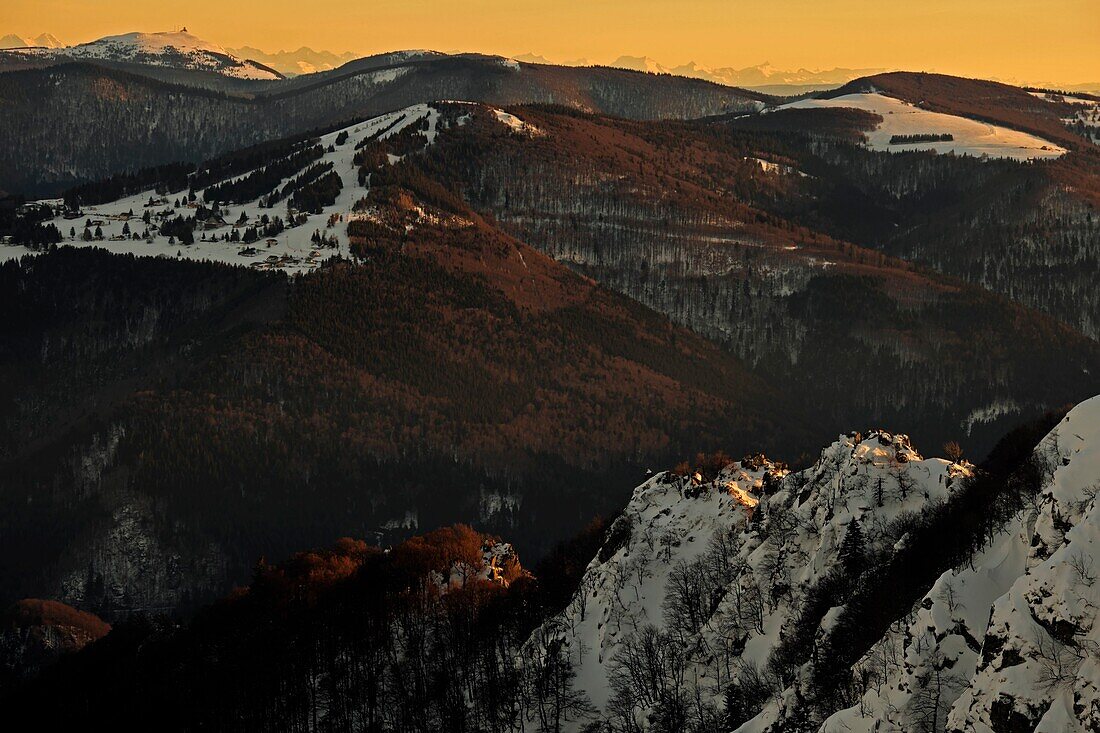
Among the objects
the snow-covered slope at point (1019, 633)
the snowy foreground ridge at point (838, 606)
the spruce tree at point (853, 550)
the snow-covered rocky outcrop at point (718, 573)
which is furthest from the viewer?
the snow-covered rocky outcrop at point (718, 573)

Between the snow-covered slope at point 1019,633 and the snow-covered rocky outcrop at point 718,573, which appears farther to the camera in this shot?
the snow-covered rocky outcrop at point 718,573

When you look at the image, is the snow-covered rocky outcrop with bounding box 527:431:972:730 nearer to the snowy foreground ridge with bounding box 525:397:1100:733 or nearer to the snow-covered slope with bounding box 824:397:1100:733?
the snowy foreground ridge with bounding box 525:397:1100:733

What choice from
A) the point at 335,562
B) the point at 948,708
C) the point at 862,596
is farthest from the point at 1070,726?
the point at 335,562

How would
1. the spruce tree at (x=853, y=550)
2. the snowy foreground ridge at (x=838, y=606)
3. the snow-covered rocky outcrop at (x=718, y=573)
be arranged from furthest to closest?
the snow-covered rocky outcrop at (x=718, y=573), the spruce tree at (x=853, y=550), the snowy foreground ridge at (x=838, y=606)

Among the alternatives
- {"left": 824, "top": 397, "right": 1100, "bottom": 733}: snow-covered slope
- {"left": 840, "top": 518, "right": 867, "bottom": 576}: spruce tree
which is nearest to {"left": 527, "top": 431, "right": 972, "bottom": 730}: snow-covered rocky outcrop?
{"left": 840, "top": 518, "right": 867, "bottom": 576}: spruce tree

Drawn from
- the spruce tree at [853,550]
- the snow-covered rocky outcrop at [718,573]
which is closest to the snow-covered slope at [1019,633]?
the snow-covered rocky outcrop at [718,573]

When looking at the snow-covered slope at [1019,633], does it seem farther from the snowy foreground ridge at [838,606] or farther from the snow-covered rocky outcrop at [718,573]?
the snow-covered rocky outcrop at [718,573]

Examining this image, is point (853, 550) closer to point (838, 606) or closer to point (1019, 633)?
point (838, 606)
